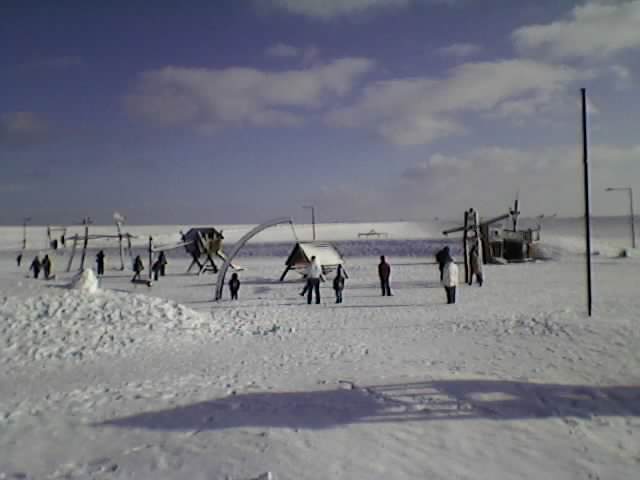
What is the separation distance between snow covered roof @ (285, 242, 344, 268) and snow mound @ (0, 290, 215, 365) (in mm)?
10569

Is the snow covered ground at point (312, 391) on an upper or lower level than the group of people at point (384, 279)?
lower

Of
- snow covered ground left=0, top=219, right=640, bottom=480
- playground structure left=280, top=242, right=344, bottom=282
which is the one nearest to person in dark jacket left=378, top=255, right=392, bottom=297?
snow covered ground left=0, top=219, right=640, bottom=480

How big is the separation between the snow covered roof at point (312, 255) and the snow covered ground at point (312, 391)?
9.03 meters

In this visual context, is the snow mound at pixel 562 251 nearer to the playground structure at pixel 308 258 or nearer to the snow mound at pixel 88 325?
the playground structure at pixel 308 258

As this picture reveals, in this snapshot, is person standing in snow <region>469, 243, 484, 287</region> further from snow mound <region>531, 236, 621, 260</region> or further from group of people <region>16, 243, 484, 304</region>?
snow mound <region>531, 236, 621, 260</region>

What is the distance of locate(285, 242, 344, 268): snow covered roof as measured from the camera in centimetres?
2316

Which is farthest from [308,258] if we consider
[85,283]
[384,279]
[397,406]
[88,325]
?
[397,406]

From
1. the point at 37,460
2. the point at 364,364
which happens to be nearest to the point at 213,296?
the point at 364,364

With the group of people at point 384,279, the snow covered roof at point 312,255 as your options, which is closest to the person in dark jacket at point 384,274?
the group of people at point 384,279

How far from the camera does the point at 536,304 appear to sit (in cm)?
1480

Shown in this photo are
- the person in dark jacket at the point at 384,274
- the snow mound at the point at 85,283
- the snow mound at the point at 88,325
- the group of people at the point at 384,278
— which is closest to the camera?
the snow mound at the point at 88,325

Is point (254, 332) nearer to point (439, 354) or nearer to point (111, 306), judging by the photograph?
point (111, 306)

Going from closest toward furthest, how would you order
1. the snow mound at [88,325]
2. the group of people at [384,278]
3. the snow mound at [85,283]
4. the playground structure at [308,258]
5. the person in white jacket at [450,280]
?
the snow mound at [88,325] < the snow mound at [85,283] < the person in white jacket at [450,280] < the group of people at [384,278] < the playground structure at [308,258]

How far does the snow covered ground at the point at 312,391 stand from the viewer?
5105 millimetres
